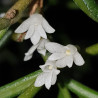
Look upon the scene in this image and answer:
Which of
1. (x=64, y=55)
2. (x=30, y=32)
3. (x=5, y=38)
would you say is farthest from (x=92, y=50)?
(x=5, y=38)

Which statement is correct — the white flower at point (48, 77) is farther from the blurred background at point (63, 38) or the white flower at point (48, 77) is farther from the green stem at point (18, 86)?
the blurred background at point (63, 38)

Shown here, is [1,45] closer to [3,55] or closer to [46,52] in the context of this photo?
[46,52]

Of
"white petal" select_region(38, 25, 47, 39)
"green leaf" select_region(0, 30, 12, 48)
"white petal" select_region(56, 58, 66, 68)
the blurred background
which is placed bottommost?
the blurred background

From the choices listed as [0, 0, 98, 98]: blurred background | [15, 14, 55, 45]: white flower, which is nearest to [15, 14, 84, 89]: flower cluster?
[15, 14, 55, 45]: white flower

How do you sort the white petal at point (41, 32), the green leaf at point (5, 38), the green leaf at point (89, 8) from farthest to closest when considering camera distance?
1. the green leaf at point (5, 38)
2. the white petal at point (41, 32)
3. the green leaf at point (89, 8)

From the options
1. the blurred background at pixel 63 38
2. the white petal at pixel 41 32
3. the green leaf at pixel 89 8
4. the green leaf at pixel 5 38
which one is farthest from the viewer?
the blurred background at pixel 63 38

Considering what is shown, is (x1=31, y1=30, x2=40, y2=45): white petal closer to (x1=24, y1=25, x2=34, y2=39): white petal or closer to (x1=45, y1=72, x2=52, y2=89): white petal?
(x1=24, y1=25, x2=34, y2=39): white petal

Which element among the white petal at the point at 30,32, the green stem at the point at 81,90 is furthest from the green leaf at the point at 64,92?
the white petal at the point at 30,32
